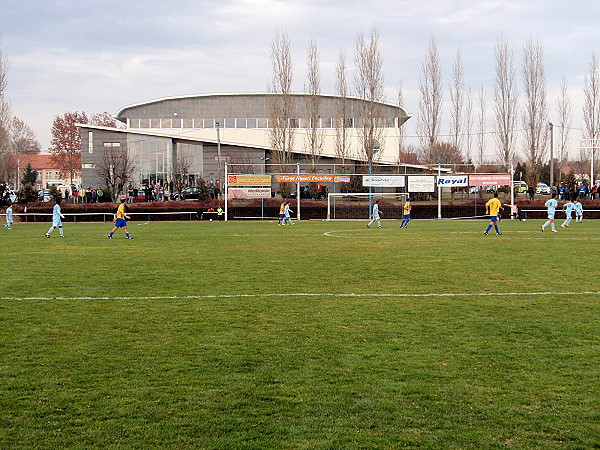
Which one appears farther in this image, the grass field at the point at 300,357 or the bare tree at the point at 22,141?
the bare tree at the point at 22,141

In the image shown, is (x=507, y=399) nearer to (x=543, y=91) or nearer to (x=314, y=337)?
(x=314, y=337)

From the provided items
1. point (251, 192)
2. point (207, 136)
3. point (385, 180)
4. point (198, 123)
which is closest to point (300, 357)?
point (251, 192)

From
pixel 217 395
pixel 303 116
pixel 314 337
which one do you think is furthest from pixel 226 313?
pixel 303 116

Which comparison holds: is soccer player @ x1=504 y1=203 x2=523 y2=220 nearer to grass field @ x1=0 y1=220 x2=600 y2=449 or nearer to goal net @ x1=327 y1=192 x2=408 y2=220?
A: goal net @ x1=327 y1=192 x2=408 y2=220

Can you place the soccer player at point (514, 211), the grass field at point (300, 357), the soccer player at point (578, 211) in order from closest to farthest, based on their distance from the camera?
the grass field at point (300, 357) → the soccer player at point (578, 211) → the soccer player at point (514, 211)

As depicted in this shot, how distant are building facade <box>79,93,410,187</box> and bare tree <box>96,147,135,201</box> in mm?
294

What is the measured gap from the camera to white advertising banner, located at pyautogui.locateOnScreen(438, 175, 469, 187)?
46.5 metres

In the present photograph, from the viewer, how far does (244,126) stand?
78000 millimetres

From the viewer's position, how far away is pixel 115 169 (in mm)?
61375

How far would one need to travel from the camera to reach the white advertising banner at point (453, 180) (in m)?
46.5

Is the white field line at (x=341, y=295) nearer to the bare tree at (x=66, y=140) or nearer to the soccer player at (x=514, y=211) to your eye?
the soccer player at (x=514, y=211)


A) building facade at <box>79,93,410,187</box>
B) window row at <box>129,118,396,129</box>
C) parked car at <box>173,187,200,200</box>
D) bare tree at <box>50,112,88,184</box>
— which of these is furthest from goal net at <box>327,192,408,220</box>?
bare tree at <box>50,112,88,184</box>

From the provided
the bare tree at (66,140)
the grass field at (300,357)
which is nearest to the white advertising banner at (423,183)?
the grass field at (300,357)

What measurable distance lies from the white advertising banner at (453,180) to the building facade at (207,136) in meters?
14.9
